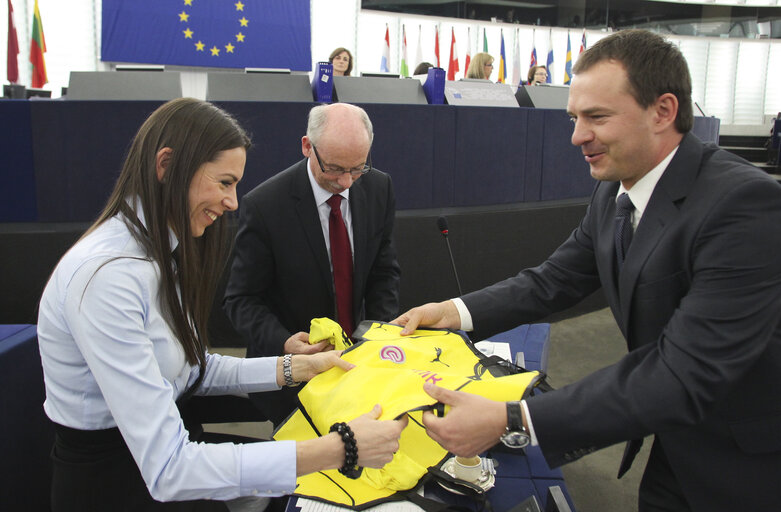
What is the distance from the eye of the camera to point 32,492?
6.03 ft

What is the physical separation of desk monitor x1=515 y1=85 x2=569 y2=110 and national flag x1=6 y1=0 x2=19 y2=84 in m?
5.91

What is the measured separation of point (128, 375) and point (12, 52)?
7204mm

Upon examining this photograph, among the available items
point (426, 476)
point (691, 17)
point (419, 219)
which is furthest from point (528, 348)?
point (691, 17)

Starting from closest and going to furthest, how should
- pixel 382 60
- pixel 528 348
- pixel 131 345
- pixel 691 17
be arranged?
1. pixel 131 345
2. pixel 528 348
3. pixel 382 60
4. pixel 691 17

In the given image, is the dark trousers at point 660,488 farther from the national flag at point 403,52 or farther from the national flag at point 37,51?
the national flag at point 403,52

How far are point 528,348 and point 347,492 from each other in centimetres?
155

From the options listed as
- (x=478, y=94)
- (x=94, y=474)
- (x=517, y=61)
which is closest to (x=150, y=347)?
(x=94, y=474)

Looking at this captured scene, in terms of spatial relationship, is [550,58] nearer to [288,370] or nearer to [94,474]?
[288,370]

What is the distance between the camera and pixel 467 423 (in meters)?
1.15

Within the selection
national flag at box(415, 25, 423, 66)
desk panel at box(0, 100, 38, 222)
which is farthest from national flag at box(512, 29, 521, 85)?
desk panel at box(0, 100, 38, 222)

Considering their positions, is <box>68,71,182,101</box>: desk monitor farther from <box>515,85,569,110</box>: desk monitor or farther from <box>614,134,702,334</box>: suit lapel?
<box>614,134,702,334</box>: suit lapel

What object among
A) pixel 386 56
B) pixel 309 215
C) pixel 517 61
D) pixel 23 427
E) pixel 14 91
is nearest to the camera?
pixel 23 427

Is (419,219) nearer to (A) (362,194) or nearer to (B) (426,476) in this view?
(A) (362,194)

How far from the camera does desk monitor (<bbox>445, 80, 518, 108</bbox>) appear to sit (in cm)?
438
